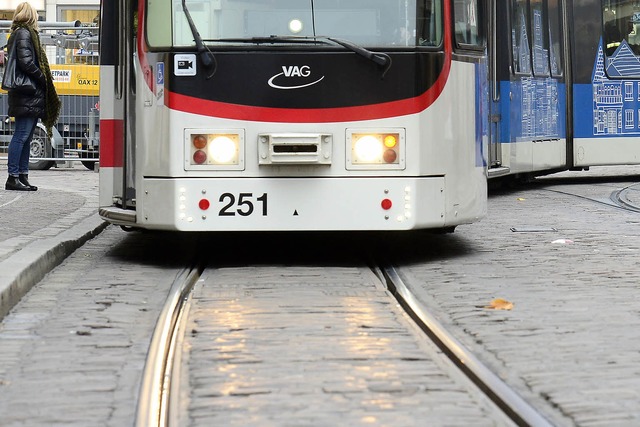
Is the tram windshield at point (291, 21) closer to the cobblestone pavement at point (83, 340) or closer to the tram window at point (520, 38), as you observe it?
the cobblestone pavement at point (83, 340)

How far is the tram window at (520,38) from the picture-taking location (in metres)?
16.0

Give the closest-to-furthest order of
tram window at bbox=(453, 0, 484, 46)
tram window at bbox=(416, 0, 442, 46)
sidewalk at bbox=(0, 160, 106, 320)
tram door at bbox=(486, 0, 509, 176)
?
1. sidewalk at bbox=(0, 160, 106, 320)
2. tram window at bbox=(416, 0, 442, 46)
3. tram window at bbox=(453, 0, 484, 46)
4. tram door at bbox=(486, 0, 509, 176)

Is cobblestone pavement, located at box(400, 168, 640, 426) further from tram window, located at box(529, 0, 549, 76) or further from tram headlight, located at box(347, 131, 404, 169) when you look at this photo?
tram window, located at box(529, 0, 549, 76)

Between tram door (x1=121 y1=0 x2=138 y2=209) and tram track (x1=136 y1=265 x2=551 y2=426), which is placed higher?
tram door (x1=121 y1=0 x2=138 y2=209)

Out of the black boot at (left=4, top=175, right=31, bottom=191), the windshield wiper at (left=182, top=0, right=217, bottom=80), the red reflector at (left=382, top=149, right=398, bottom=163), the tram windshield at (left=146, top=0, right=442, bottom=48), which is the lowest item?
the black boot at (left=4, top=175, right=31, bottom=191)

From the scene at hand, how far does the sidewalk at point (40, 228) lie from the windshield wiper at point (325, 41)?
177 centimetres

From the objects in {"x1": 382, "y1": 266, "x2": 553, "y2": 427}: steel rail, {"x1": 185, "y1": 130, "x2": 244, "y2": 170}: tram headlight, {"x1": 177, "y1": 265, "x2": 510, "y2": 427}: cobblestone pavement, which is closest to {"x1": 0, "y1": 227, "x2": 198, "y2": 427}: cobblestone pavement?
{"x1": 177, "y1": 265, "x2": 510, "y2": 427}: cobblestone pavement

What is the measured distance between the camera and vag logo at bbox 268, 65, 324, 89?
8547mm

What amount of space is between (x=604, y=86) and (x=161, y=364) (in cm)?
1380

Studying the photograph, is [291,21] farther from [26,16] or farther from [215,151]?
[26,16]

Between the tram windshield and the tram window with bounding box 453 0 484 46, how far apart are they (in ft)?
1.12

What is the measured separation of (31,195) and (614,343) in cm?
963

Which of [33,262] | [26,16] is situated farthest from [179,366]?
[26,16]

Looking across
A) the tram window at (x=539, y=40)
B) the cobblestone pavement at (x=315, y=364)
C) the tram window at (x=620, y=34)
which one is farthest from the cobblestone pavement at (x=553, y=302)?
the tram window at (x=620, y=34)
